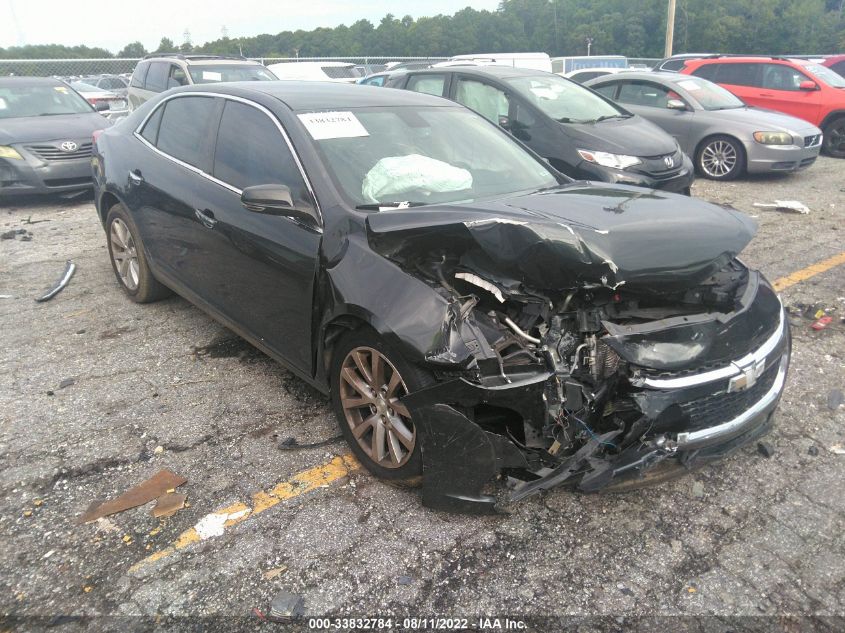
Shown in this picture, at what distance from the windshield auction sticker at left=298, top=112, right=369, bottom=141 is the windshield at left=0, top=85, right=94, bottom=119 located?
7.90m

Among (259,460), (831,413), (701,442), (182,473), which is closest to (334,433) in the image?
(259,460)

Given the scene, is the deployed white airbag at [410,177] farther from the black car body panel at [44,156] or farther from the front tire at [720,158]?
the front tire at [720,158]

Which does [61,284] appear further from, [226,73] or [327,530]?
[226,73]

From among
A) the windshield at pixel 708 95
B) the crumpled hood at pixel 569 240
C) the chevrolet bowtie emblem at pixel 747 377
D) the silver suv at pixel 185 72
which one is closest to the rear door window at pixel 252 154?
the crumpled hood at pixel 569 240

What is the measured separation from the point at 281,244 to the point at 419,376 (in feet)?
3.82

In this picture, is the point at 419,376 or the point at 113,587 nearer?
the point at 113,587

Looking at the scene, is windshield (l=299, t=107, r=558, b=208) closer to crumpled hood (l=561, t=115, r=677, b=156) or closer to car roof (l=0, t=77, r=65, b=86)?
crumpled hood (l=561, t=115, r=677, b=156)

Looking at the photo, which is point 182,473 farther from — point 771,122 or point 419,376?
point 771,122

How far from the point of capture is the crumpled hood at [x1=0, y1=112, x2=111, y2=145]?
28.2 feet

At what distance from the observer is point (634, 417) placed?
2.57 m

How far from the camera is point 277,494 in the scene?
2982 mm

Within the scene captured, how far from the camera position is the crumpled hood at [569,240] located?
263cm

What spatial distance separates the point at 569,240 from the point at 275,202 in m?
1.44

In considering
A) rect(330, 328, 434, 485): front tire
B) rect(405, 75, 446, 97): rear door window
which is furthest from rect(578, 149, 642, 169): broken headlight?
rect(330, 328, 434, 485): front tire
